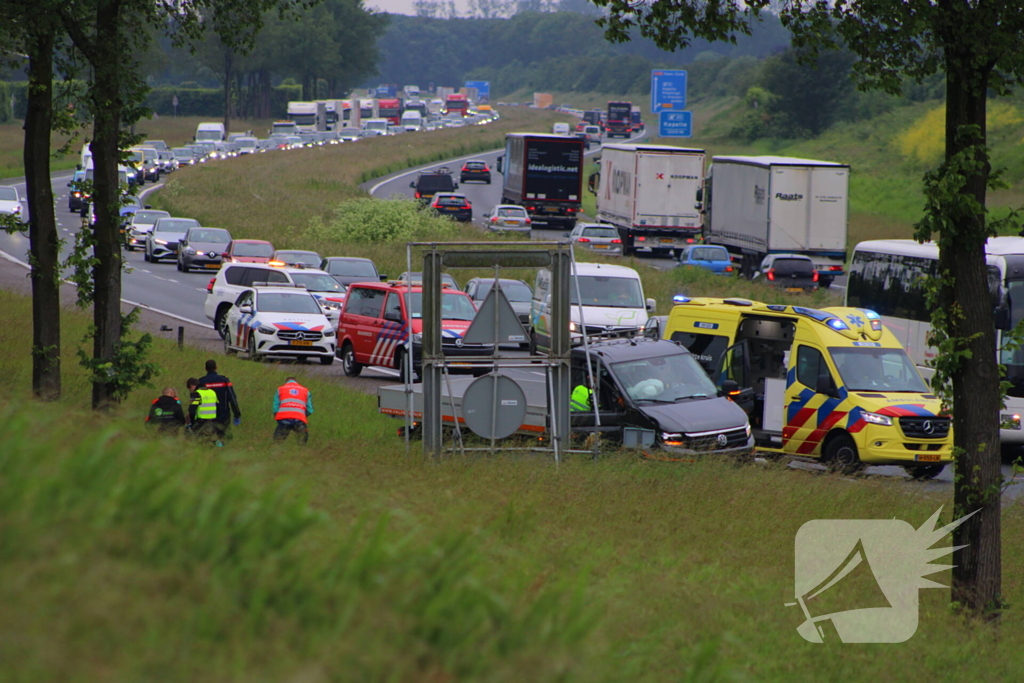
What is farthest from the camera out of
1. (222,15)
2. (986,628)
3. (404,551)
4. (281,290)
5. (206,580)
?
(281,290)

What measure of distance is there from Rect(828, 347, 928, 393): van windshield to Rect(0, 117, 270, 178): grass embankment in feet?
155

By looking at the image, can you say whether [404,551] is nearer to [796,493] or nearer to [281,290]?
[796,493]

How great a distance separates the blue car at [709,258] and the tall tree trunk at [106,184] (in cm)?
2905

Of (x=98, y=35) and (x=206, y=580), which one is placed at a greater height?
(x=98, y=35)

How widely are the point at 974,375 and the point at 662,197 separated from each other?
38645 millimetres

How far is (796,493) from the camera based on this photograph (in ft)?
39.0

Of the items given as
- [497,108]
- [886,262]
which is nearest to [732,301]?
[886,262]

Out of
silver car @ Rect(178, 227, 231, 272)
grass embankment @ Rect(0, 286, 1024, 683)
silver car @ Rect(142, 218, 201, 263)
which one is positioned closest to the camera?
grass embankment @ Rect(0, 286, 1024, 683)

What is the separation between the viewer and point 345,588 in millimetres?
4395


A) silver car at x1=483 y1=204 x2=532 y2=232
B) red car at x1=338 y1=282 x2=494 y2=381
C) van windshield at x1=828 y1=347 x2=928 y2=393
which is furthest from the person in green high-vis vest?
silver car at x1=483 y1=204 x2=532 y2=232

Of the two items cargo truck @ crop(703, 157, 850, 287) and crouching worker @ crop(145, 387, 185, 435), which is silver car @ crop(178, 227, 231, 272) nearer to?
cargo truck @ crop(703, 157, 850, 287)

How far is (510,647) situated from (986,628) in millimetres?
5505

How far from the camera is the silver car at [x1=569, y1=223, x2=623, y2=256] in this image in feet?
151

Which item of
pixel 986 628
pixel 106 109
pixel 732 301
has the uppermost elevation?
pixel 106 109
